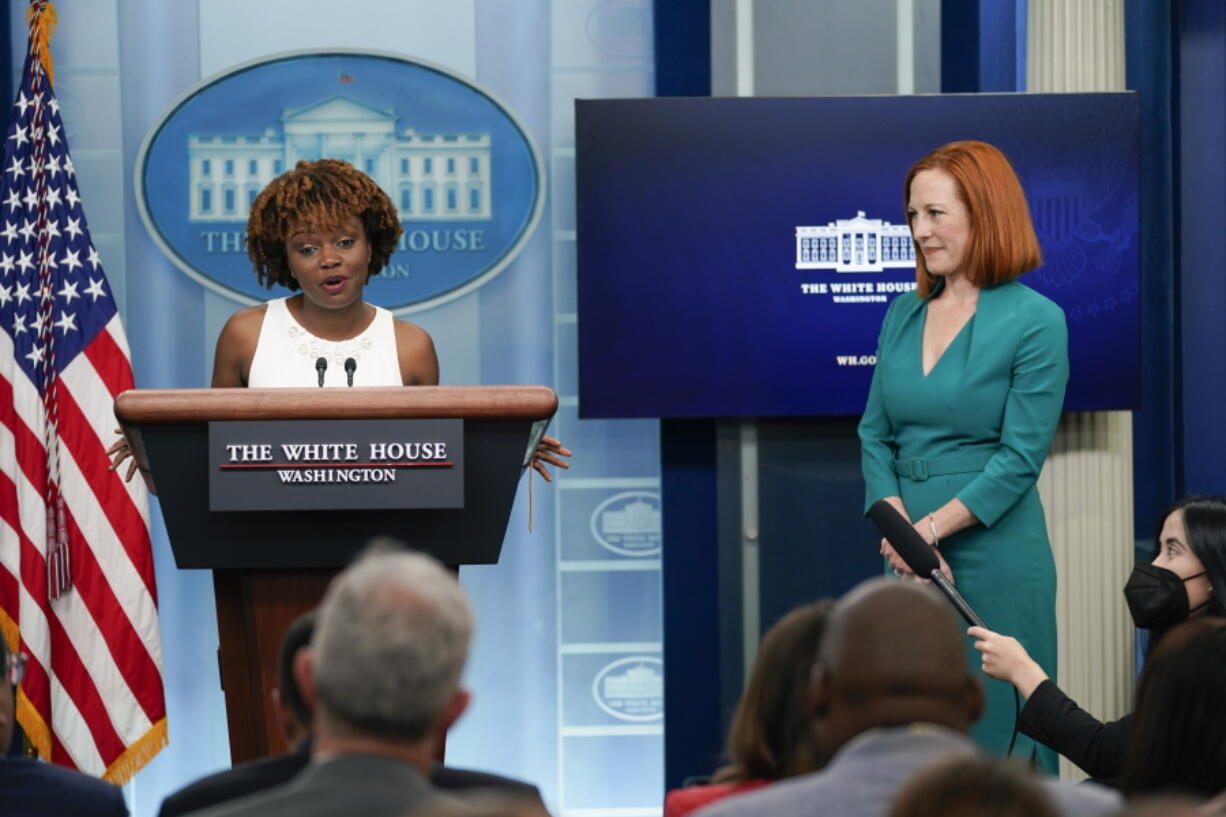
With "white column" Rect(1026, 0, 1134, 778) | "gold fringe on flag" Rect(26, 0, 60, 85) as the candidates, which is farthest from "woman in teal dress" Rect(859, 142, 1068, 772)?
"gold fringe on flag" Rect(26, 0, 60, 85)

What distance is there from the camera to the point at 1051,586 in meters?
3.76

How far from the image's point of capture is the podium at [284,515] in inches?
110

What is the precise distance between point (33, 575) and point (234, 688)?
6.59 ft

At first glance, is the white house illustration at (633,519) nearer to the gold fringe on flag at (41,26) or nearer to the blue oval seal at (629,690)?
the blue oval seal at (629,690)

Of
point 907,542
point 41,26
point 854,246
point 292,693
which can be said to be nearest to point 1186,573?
point 907,542

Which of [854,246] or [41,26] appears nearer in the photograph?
[41,26]

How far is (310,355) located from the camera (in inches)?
137

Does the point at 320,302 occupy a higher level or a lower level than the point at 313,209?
lower

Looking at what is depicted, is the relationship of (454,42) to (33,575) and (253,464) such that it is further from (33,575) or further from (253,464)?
(253,464)

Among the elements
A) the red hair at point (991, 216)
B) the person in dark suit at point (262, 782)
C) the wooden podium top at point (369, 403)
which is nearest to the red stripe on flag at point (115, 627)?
the wooden podium top at point (369, 403)

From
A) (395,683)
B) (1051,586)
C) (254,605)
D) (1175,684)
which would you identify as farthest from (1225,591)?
(395,683)

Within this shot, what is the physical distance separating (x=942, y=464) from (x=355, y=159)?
7.82 feet

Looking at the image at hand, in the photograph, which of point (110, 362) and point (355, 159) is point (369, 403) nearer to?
point (110, 362)

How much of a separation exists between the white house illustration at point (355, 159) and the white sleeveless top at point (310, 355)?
1767mm
